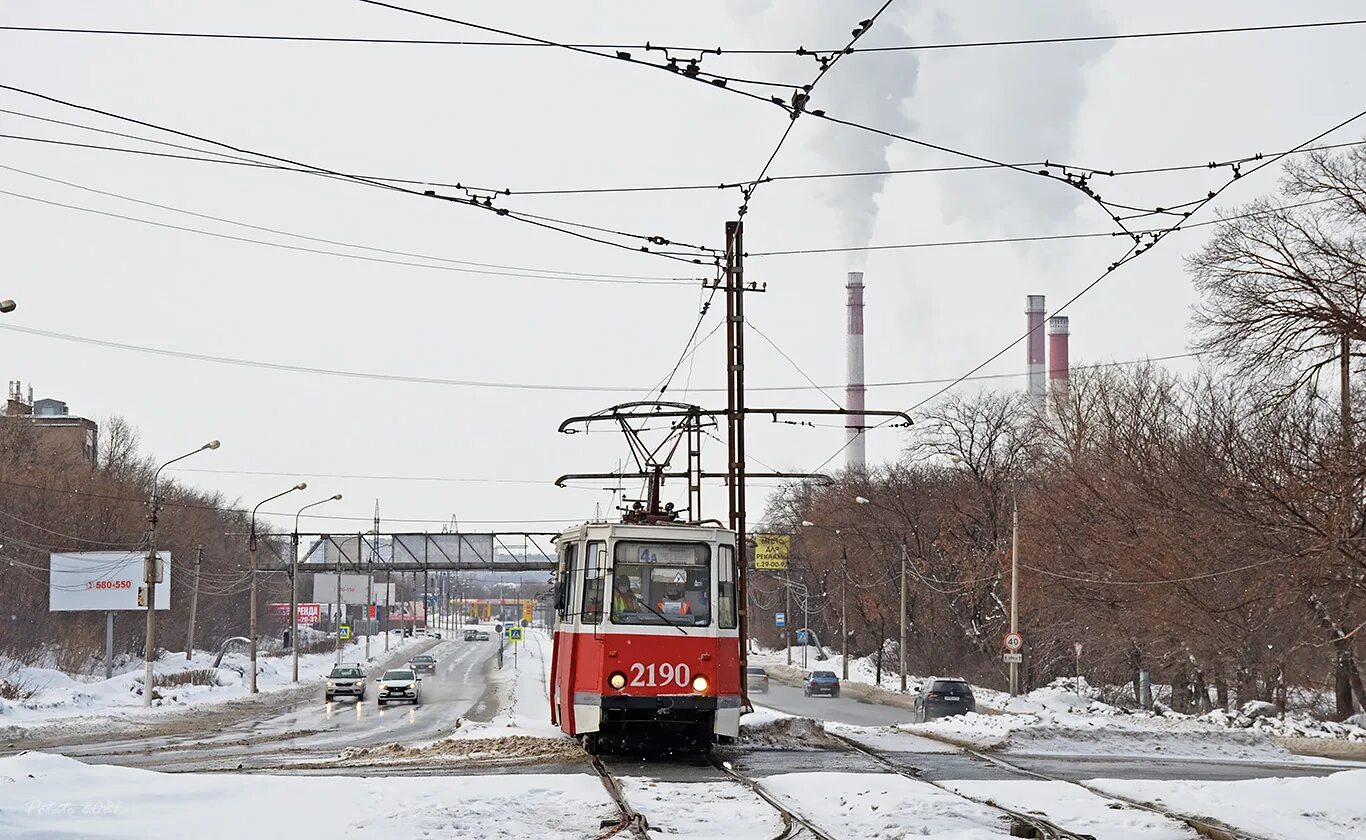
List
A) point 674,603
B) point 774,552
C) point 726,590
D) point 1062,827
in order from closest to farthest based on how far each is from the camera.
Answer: point 1062,827
point 674,603
point 726,590
point 774,552

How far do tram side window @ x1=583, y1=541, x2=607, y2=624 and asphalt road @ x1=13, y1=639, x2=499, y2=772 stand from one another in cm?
465

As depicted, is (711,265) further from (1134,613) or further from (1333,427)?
(1134,613)

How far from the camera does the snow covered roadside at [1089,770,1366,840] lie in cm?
1241

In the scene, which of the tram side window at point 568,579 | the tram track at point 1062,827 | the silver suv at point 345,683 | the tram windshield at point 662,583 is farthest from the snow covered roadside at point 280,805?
the silver suv at point 345,683

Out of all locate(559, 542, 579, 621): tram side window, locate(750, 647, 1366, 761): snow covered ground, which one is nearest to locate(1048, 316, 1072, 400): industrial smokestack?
locate(750, 647, 1366, 761): snow covered ground

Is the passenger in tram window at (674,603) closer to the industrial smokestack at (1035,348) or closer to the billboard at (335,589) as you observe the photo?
the industrial smokestack at (1035,348)

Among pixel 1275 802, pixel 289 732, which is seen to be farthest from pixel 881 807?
pixel 289 732

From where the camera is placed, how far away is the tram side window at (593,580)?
18438 mm

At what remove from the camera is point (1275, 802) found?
1391 cm

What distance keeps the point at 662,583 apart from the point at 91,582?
48784 millimetres

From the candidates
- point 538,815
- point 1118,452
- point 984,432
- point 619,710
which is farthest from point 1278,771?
point 984,432

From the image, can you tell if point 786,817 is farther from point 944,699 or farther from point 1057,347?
point 1057,347

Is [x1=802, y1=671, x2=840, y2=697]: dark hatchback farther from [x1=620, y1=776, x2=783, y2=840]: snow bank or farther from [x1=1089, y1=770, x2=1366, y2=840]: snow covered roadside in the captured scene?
[x1=620, y1=776, x2=783, y2=840]: snow bank

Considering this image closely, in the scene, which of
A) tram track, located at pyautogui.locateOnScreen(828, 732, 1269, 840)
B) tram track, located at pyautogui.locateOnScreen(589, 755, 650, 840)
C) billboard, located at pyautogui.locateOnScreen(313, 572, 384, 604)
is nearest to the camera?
tram track, located at pyautogui.locateOnScreen(828, 732, 1269, 840)
